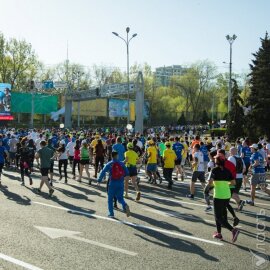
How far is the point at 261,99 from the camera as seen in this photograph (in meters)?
35.6

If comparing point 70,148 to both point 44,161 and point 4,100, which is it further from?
point 4,100

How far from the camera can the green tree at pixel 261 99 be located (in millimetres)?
35438

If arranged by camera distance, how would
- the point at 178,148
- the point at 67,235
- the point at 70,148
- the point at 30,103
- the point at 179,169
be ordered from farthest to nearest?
1. the point at 30,103
2. the point at 70,148
3. the point at 179,169
4. the point at 178,148
5. the point at 67,235

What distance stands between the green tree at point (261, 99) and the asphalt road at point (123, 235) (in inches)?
901

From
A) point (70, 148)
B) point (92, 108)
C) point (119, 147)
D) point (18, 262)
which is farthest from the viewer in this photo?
point (92, 108)

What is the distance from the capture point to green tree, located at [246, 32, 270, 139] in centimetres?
3544

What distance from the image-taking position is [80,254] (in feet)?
24.4

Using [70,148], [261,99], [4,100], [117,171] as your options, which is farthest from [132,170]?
[4,100]

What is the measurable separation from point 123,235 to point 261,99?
29.5 metres

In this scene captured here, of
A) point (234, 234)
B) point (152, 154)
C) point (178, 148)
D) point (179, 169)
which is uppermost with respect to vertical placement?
point (178, 148)

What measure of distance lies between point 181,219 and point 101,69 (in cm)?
8452

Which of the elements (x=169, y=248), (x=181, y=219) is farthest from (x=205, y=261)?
(x=181, y=219)

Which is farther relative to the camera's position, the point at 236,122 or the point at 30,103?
the point at 30,103

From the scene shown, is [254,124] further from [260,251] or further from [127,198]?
[260,251]
